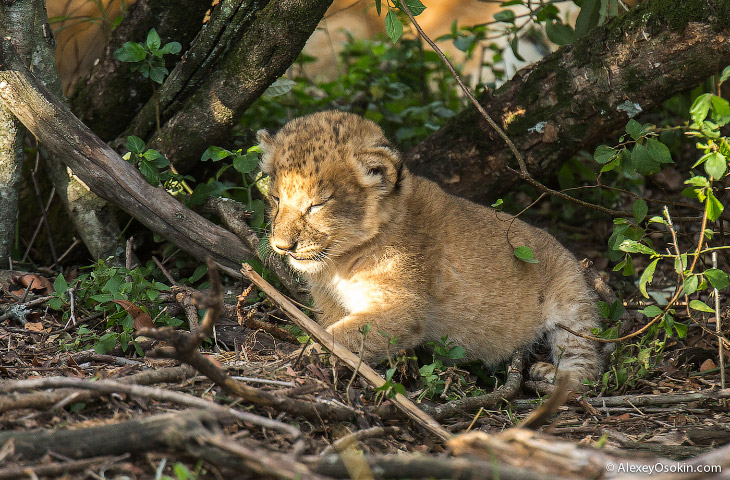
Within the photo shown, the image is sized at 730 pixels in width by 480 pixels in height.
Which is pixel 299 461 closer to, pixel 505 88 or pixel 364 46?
pixel 505 88

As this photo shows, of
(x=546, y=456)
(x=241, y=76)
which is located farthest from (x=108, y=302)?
(x=546, y=456)

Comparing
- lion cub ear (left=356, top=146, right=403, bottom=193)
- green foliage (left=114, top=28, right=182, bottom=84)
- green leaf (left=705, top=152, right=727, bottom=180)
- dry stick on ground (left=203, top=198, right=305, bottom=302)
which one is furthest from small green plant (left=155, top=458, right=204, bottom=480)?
green foliage (left=114, top=28, right=182, bottom=84)

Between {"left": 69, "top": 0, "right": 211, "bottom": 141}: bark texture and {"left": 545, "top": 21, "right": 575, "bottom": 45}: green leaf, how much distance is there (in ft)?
9.55

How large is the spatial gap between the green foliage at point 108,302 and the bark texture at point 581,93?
2.57 metres

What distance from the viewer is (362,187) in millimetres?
4441

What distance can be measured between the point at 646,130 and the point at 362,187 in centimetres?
177

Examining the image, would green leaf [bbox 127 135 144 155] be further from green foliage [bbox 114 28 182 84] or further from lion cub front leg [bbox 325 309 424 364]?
lion cub front leg [bbox 325 309 424 364]

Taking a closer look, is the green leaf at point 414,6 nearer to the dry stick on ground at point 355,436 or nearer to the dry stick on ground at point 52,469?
the dry stick on ground at point 355,436

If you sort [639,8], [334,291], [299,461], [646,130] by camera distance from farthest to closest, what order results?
1. [639,8]
2. [334,291]
3. [646,130]
4. [299,461]

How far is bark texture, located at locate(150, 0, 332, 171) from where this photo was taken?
499 cm

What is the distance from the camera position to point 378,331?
4.12 meters

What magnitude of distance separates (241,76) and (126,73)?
1082 millimetres

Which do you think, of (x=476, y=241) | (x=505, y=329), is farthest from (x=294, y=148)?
(x=505, y=329)

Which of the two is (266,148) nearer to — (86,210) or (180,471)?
(86,210)
